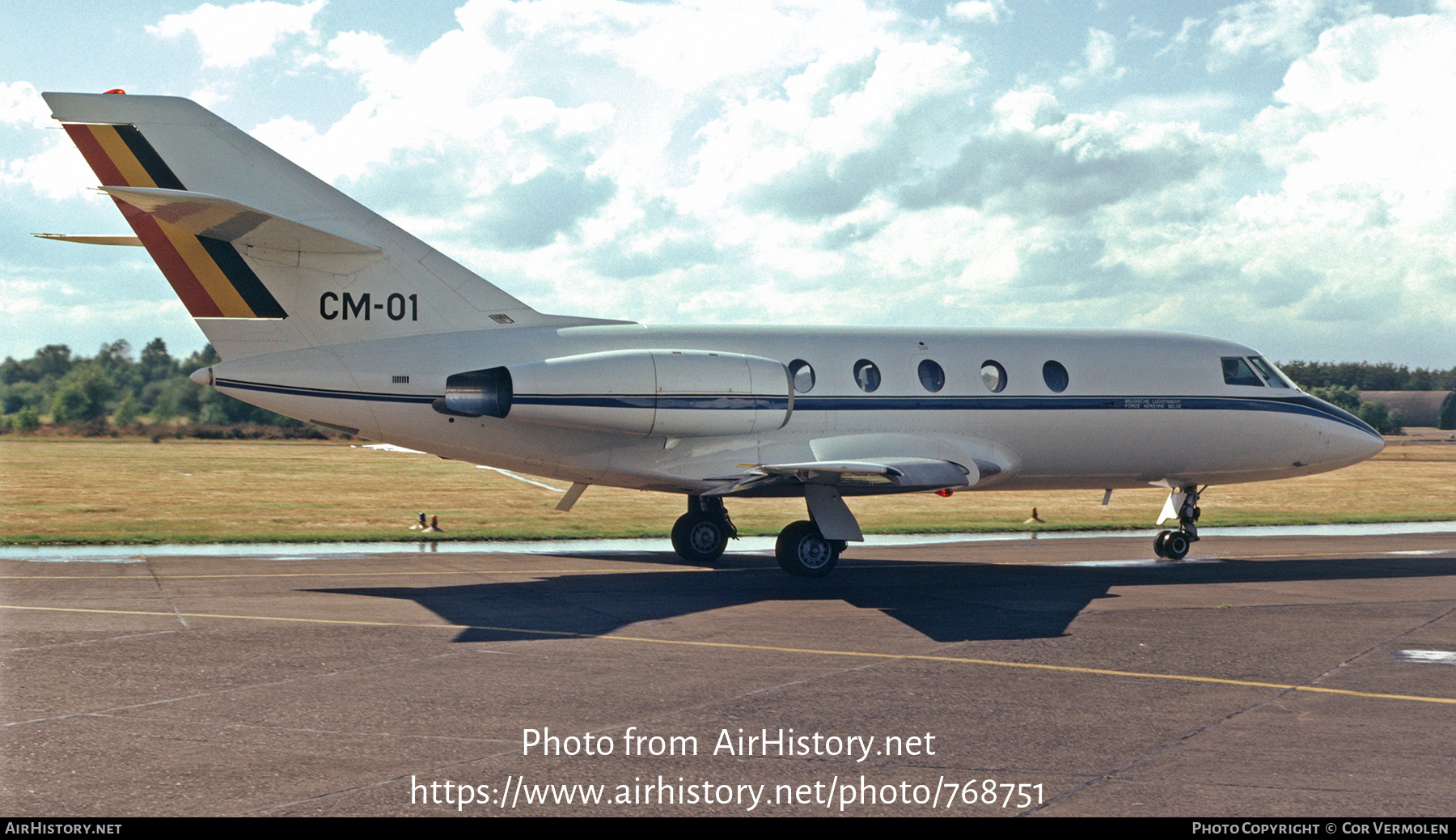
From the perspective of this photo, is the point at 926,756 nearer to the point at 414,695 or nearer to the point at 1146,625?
the point at 414,695

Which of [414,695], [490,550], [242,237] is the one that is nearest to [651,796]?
[414,695]

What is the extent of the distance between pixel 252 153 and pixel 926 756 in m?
12.8

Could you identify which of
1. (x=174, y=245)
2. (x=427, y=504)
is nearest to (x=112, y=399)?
(x=427, y=504)

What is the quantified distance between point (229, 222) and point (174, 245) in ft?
3.90

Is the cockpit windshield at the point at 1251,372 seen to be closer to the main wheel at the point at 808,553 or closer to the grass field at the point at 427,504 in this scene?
the grass field at the point at 427,504

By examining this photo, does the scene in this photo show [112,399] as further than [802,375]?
Yes

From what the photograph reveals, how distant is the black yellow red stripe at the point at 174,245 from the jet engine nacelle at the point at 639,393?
3030 mm

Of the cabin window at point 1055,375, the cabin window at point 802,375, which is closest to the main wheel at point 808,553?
the cabin window at point 802,375

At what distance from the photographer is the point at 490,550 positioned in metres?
21.3

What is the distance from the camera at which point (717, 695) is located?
9445 millimetres

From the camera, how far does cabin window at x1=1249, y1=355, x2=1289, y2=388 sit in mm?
21094

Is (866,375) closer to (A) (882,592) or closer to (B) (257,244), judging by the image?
(A) (882,592)

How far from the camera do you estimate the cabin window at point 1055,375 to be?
Result: 19.4 m

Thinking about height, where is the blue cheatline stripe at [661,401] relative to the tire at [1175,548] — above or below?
above
